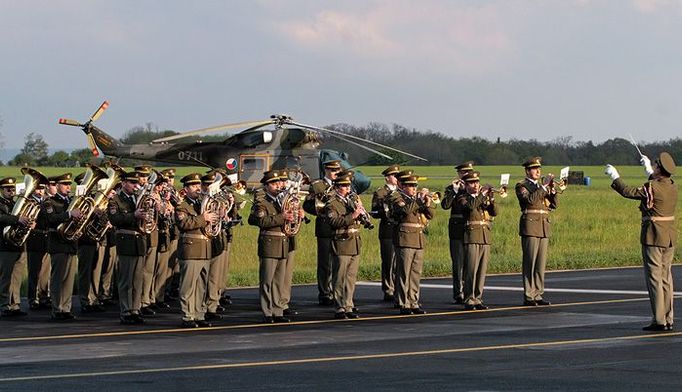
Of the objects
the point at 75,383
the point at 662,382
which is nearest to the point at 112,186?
the point at 75,383

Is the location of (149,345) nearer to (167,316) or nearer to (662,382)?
(167,316)

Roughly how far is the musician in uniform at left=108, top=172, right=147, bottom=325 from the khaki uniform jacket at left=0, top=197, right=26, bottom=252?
1.72 meters

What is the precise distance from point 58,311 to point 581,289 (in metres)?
8.37

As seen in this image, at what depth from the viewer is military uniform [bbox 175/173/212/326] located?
16.4 metres

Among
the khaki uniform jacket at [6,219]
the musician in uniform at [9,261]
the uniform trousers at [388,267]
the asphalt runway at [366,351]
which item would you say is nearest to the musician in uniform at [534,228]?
the asphalt runway at [366,351]

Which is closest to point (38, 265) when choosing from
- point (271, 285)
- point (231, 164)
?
point (271, 285)

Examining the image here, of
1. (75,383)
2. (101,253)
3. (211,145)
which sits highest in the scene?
(211,145)

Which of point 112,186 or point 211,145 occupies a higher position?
point 211,145

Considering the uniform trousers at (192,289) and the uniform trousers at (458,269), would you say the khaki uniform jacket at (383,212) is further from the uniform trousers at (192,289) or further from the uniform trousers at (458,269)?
the uniform trousers at (192,289)

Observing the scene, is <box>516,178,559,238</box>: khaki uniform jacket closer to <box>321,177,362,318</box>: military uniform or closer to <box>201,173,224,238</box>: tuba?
<box>321,177,362,318</box>: military uniform

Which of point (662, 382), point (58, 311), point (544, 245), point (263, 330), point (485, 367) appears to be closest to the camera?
point (662, 382)

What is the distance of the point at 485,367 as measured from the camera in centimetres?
1232

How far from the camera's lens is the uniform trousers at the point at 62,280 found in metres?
17.7

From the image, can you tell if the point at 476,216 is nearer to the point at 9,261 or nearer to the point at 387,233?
the point at 387,233
